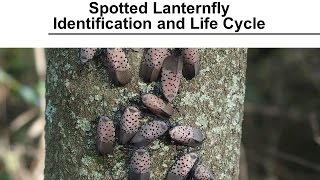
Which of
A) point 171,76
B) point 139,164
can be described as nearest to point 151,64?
point 171,76

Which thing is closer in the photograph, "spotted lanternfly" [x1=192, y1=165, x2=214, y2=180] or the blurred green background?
"spotted lanternfly" [x1=192, y1=165, x2=214, y2=180]

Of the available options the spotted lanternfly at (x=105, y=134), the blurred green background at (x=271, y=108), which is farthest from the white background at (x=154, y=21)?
the blurred green background at (x=271, y=108)

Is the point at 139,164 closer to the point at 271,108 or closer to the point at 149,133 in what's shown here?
the point at 149,133

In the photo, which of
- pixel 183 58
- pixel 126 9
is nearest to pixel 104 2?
pixel 126 9

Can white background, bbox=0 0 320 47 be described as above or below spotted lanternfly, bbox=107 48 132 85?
above

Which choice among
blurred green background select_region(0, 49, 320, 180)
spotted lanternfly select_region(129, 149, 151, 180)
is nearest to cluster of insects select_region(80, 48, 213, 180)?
spotted lanternfly select_region(129, 149, 151, 180)

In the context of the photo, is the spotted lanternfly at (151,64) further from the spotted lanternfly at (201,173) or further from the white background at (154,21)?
the spotted lanternfly at (201,173)

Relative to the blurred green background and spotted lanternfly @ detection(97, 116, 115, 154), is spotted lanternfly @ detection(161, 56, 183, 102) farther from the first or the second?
the blurred green background

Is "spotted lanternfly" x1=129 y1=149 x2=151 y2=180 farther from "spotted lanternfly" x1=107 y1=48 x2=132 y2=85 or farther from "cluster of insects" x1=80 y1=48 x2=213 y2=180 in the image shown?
"spotted lanternfly" x1=107 y1=48 x2=132 y2=85
